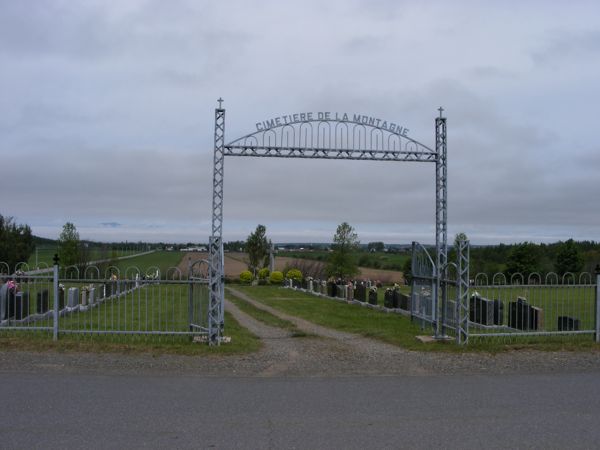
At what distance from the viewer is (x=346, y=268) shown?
44.2 metres

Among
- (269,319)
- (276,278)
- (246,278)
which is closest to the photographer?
(269,319)

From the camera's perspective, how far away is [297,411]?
6.79 metres

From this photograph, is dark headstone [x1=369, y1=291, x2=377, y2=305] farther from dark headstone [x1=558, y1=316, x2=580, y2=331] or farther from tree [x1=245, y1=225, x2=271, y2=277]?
tree [x1=245, y1=225, x2=271, y2=277]

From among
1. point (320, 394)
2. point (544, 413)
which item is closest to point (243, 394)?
point (320, 394)

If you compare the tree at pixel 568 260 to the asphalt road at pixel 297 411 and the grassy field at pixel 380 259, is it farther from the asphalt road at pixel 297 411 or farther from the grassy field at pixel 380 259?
the asphalt road at pixel 297 411

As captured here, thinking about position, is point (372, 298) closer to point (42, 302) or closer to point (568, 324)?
point (568, 324)

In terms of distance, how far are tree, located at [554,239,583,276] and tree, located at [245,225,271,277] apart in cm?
2443

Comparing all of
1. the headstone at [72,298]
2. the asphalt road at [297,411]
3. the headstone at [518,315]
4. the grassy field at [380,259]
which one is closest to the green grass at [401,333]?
the headstone at [518,315]

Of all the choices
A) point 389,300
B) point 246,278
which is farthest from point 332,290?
point 246,278

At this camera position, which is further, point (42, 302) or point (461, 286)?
point (42, 302)

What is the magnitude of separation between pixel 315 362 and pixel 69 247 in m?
29.2

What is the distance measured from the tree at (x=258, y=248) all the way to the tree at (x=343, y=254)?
11.0 metres

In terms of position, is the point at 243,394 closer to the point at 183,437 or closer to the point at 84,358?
the point at 183,437

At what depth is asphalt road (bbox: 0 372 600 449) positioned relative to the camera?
570 centimetres
